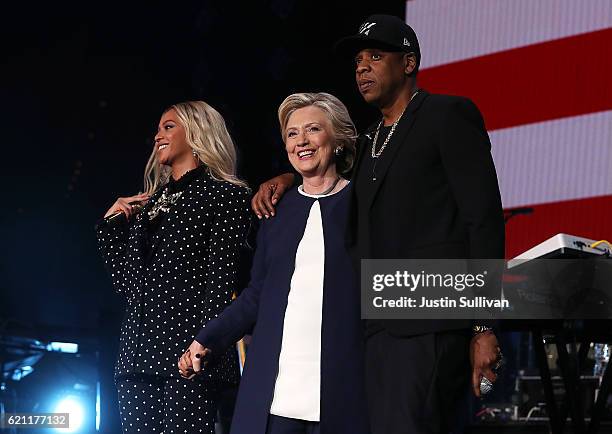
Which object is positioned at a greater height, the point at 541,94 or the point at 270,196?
the point at 541,94

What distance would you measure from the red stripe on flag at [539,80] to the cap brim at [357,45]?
2.97 metres

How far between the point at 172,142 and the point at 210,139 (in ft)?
0.34

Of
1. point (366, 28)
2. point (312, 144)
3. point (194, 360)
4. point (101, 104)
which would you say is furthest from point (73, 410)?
point (366, 28)

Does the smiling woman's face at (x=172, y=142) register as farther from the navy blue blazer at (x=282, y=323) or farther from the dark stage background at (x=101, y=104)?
the dark stage background at (x=101, y=104)

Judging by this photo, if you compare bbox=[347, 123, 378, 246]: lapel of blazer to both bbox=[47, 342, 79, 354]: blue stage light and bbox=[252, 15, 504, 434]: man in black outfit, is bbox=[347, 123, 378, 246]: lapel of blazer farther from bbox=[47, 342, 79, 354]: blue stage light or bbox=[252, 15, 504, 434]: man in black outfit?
bbox=[47, 342, 79, 354]: blue stage light

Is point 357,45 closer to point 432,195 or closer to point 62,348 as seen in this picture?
point 432,195

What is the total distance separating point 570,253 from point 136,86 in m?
4.70

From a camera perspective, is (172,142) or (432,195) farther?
(172,142)

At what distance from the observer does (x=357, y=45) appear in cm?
189

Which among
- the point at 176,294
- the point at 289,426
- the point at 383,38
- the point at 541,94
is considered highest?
the point at 541,94

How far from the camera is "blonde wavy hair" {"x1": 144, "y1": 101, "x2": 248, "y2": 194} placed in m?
2.57

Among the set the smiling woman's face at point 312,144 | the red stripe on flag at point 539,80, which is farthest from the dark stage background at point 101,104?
the smiling woman's face at point 312,144

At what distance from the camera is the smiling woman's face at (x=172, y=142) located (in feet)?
8.48

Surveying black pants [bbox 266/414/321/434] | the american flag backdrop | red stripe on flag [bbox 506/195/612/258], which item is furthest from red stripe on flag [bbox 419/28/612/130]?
black pants [bbox 266/414/321/434]
